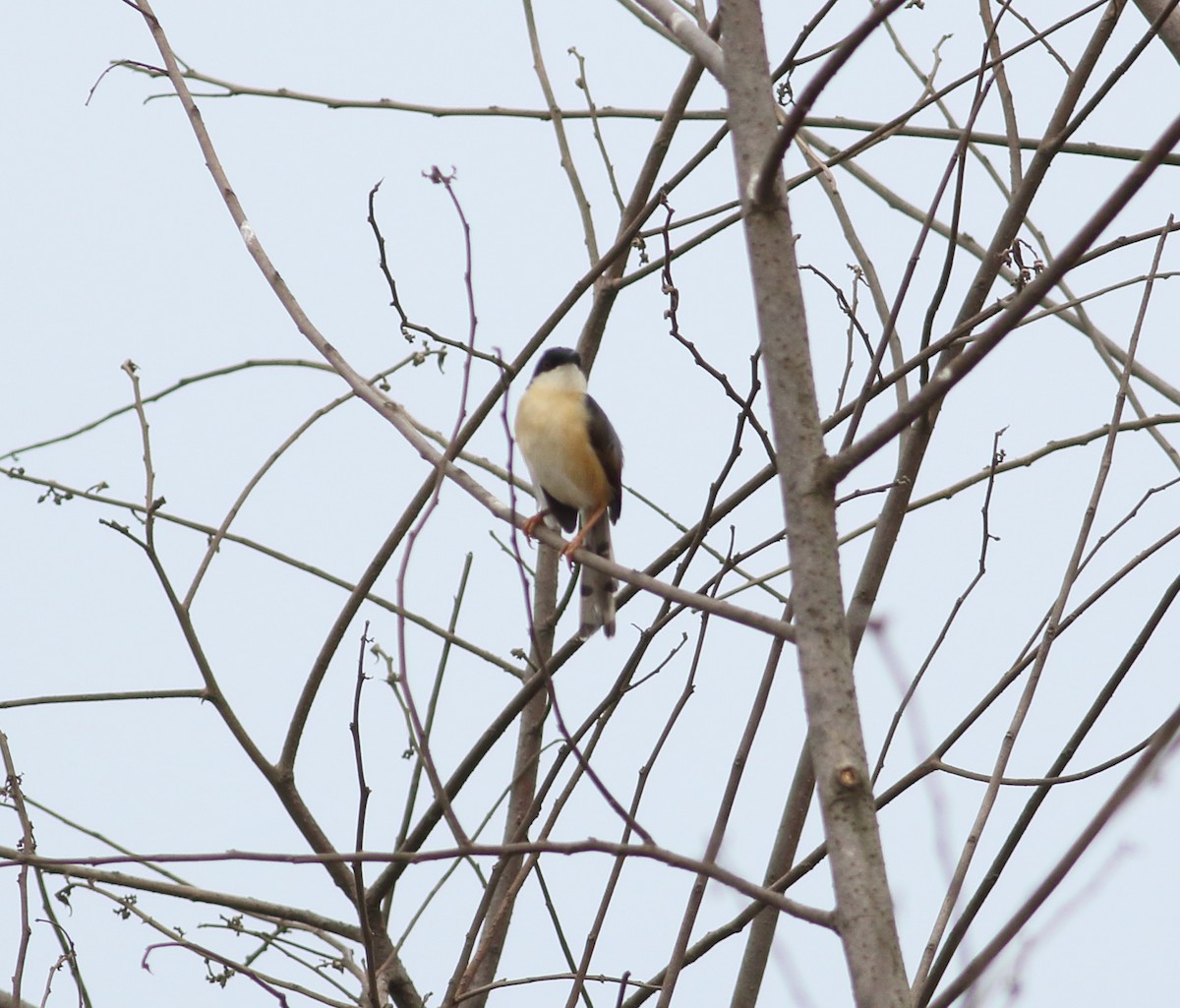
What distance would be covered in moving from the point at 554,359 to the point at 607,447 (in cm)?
43

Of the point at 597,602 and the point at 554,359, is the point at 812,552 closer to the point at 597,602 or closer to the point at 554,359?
the point at 597,602

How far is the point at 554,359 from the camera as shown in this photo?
5.02 m

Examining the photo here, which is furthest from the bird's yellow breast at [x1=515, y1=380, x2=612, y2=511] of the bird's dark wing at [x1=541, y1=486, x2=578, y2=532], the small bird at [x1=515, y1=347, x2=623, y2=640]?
the bird's dark wing at [x1=541, y1=486, x2=578, y2=532]

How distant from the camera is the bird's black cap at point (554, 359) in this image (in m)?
4.88

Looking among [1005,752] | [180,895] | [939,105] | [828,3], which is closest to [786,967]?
[1005,752]

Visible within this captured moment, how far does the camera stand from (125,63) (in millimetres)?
3293

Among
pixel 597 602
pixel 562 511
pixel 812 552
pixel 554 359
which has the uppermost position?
pixel 554 359

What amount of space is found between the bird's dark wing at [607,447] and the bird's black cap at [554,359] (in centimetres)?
18

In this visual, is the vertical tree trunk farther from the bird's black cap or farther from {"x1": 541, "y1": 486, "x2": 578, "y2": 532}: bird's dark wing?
{"x1": 541, "y1": 486, "x2": 578, "y2": 532}: bird's dark wing

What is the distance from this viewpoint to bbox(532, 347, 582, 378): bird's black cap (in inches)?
192

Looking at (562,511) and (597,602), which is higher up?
(562,511)

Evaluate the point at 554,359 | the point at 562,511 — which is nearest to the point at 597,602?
the point at 562,511

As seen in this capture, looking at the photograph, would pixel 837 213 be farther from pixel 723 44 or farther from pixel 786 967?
pixel 786 967

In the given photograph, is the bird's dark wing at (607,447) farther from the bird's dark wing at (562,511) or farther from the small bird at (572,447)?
the bird's dark wing at (562,511)
